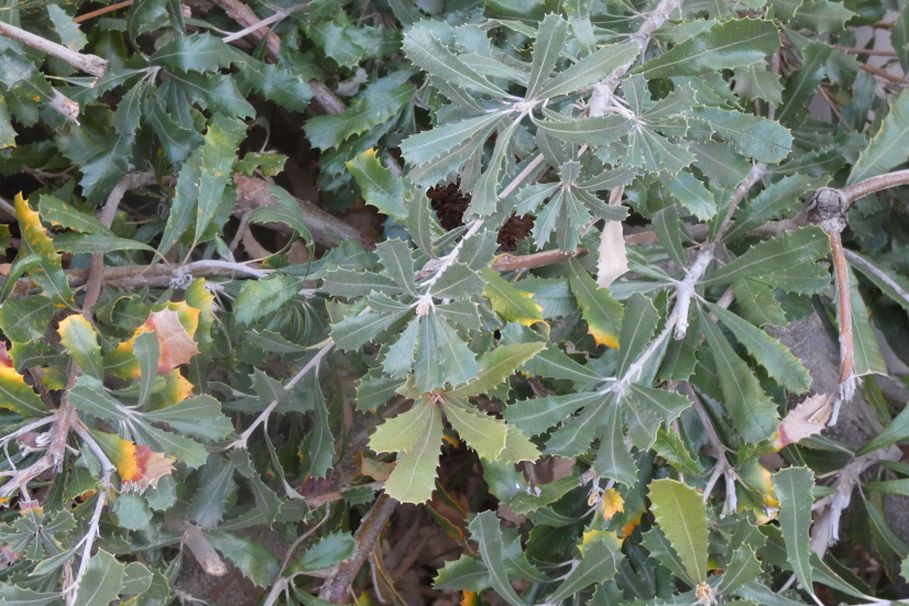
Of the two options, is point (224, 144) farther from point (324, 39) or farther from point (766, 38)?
point (766, 38)

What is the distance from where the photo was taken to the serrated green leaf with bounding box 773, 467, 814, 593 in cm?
78

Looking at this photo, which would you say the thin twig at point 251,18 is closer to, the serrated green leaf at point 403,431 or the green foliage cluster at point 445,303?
A: the green foliage cluster at point 445,303

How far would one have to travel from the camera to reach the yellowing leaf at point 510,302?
747 millimetres

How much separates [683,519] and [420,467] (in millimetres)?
256

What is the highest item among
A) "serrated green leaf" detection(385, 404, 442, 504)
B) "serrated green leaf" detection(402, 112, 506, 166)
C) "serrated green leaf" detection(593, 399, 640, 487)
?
"serrated green leaf" detection(402, 112, 506, 166)

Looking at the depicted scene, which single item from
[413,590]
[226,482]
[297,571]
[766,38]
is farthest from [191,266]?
[413,590]

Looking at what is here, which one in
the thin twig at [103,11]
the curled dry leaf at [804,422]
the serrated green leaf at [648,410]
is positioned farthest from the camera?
the thin twig at [103,11]

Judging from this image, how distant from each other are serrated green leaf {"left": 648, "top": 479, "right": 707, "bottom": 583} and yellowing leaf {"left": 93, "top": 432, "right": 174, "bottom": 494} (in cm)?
44

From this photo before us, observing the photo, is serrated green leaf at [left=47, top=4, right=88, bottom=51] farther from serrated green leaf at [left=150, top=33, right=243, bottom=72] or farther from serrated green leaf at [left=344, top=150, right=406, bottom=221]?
serrated green leaf at [left=344, top=150, right=406, bottom=221]

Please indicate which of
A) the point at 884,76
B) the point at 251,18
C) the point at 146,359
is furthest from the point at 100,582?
the point at 884,76

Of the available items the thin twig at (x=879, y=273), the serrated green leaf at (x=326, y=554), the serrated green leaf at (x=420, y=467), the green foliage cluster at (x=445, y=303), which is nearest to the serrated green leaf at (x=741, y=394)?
the green foliage cluster at (x=445, y=303)

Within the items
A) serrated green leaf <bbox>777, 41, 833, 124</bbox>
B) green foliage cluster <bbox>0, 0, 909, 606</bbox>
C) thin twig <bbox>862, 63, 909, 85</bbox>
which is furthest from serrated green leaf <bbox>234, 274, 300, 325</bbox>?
thin twig <bbox>862, 63, 909, 85</bbox>

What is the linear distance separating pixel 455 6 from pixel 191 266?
1.55ft

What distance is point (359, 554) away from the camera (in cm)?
110
